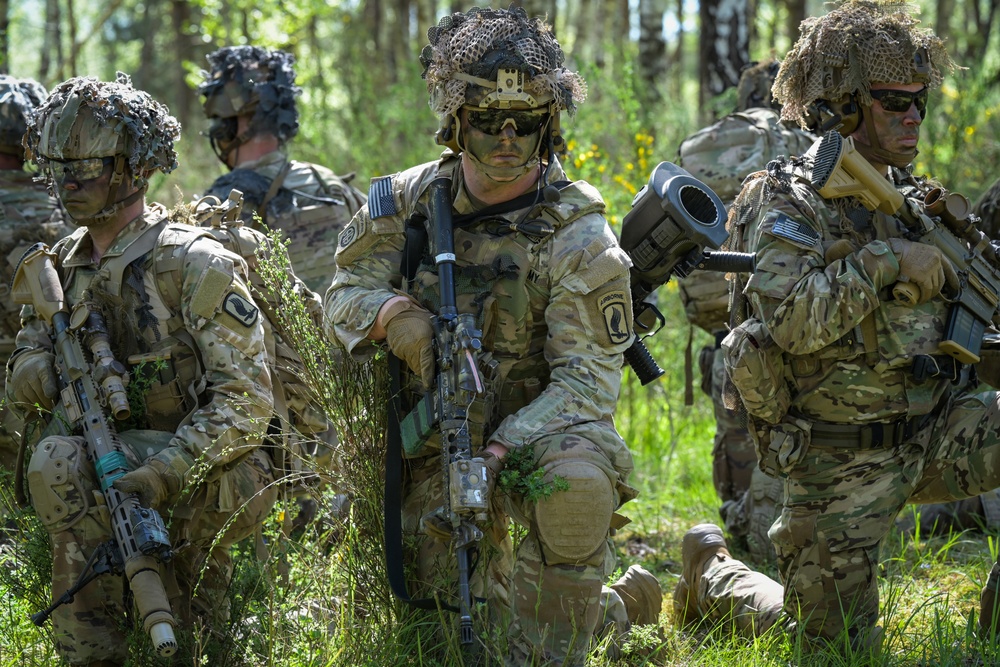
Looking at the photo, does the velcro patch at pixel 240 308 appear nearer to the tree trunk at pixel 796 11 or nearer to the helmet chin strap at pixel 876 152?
the helmet chin strap at pixel 876 152

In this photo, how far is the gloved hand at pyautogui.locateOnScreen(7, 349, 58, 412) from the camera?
14.2 feet

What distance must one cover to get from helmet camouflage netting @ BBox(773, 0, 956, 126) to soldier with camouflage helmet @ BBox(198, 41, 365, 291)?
278cm

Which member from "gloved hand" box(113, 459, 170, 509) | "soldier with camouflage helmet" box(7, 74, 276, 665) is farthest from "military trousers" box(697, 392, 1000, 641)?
"gloved hand" box(113, 459, 170, 509)

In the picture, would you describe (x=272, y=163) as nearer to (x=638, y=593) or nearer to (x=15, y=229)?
(x=15, y=229)

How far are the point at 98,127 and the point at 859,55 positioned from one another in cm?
287

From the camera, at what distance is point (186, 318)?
423cm

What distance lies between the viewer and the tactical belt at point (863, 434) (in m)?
4.37

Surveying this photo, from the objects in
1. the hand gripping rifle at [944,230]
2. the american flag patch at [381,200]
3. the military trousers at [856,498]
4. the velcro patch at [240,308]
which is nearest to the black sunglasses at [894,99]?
the hand gripping rifle at [944,230]

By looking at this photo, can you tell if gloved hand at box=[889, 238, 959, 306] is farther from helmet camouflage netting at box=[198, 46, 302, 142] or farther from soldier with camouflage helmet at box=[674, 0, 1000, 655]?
helmet camouflage netting at box=[198, 46, 302, 142]

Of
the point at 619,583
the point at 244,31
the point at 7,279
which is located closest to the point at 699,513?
the point at 619,583

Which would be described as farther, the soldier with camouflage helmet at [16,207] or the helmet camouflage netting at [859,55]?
the soldier with camouflage helmet at [16,207]

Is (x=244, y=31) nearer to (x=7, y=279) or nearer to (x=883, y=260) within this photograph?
(x=7, y=279)

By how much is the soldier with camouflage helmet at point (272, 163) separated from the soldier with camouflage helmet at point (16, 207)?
92cm

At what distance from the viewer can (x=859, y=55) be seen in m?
4.55
